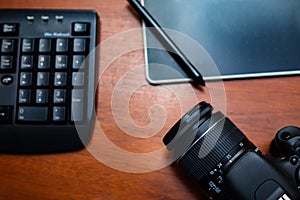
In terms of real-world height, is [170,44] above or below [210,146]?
above

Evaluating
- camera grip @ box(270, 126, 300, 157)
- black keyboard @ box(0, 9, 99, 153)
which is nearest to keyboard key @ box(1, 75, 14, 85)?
black keyboard @ box(0, 9, 99, 153)

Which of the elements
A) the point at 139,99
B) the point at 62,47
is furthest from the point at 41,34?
the point at 139,99

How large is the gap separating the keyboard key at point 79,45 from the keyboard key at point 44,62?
3cm

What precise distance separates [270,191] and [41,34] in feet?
0.97

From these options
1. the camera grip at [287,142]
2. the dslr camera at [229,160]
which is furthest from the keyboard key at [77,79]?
the camera grip at [287,142]

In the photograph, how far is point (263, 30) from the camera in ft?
1.70

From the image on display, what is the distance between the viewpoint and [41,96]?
49 cm

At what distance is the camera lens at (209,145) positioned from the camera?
44 centimetres

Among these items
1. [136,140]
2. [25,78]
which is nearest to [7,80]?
[25,78]

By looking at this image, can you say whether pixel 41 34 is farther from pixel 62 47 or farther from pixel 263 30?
pixel 263 30

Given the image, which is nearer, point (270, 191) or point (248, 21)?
point (270, 191)

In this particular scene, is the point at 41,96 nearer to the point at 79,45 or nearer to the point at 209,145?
the point at 79,45

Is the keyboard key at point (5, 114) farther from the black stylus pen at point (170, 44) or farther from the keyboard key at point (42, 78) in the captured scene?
the black stylus pen at point (170, 44)

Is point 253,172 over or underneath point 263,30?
underneath
